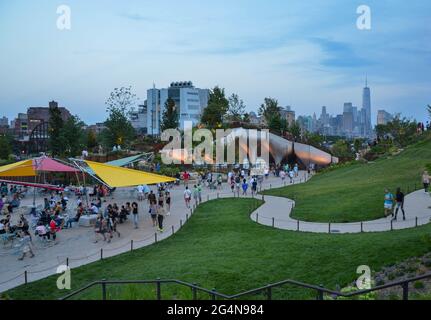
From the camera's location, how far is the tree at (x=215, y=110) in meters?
71.4

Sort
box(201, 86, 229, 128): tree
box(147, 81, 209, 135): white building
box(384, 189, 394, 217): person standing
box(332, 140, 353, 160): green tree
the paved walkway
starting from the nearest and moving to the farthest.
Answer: the paved walkway
box(384, 189, 394, 217): person standing
box(332, 140, 353, 160): green tree
box(201, 86, 229, 128): tree
box(147, 81, 209, 135): white building

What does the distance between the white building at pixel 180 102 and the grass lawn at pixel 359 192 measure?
134038 mm

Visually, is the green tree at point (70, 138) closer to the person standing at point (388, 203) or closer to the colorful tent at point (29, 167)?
the colorful tent at point (29, 167)

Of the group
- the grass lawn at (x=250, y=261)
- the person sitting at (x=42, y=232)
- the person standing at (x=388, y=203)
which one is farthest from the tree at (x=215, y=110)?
the grass lawn at (x=250, y=261)

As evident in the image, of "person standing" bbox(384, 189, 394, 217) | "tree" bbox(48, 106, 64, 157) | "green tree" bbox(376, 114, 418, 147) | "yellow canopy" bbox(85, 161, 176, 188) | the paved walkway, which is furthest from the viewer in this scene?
"tree" bbox(48, 106, 64, 157)

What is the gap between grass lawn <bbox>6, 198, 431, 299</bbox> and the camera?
1204cm

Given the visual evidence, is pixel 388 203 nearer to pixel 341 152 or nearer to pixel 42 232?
pixel 42 232

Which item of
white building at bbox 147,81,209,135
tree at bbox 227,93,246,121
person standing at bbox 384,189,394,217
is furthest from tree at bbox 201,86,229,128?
white building at bbox 147,81,209,135

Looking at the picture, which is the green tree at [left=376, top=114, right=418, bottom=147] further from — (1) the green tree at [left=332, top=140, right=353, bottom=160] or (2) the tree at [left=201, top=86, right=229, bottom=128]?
(2) the tree at [left=201, top=86, right=229, bottom=128]

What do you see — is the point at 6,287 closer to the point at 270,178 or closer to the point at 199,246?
the point at 199,246

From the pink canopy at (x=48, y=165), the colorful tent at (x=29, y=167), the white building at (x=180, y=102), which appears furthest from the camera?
the white building at (x=180, y=102)

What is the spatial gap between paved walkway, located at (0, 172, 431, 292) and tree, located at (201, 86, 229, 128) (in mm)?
45670
